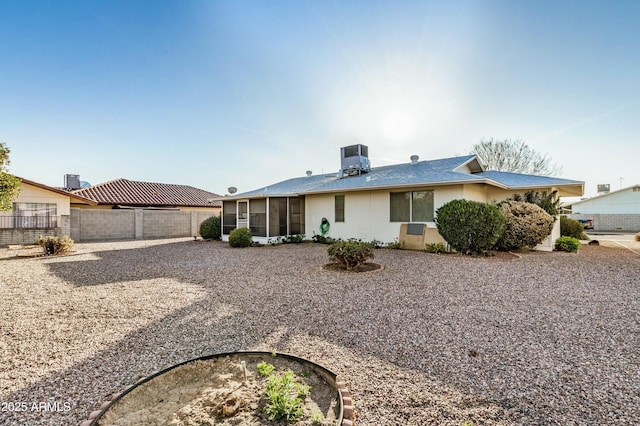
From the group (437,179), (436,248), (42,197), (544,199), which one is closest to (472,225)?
(436,248)

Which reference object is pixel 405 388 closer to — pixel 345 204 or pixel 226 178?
pixel 345 204

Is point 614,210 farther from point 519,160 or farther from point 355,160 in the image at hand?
point 355,160

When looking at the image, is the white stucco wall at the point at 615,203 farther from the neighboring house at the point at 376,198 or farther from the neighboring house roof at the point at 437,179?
the neighboring house roof at the point at 437,179

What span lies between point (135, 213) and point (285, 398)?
20.3 metres

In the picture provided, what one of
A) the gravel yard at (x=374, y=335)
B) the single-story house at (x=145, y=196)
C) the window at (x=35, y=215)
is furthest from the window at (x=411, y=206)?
the window at (x=35, y=215)

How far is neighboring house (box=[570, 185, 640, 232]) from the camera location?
86.5ft

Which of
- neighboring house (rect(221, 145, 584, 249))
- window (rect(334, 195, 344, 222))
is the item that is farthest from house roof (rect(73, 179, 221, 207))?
window (rect(334, 195, 344, 222))

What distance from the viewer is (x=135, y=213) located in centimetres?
1877

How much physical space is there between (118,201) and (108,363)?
20182 mm

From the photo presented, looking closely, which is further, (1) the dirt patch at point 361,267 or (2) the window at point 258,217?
(2) the window at point 258,217

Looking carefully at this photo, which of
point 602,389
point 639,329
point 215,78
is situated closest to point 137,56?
point 215,78

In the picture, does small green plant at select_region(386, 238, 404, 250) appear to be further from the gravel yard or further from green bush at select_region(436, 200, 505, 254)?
the gravel yard

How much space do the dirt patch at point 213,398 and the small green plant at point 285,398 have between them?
4 centimetres

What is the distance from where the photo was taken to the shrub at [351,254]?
7410mm
